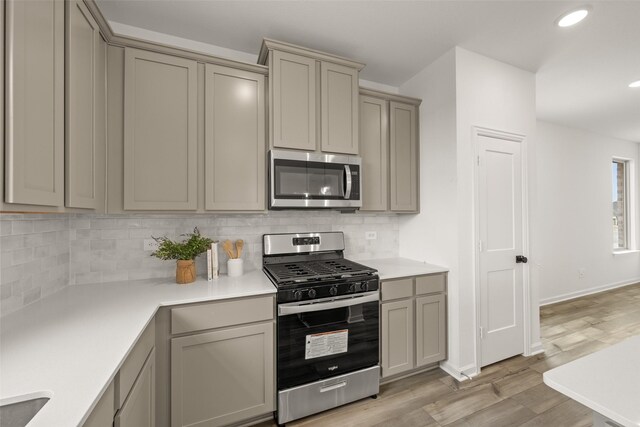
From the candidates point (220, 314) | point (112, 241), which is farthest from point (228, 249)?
point (112, 241)

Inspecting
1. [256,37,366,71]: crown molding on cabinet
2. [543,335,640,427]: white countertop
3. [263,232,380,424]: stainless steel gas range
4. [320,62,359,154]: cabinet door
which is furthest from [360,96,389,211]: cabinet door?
[543,335,640,427]: white countertop

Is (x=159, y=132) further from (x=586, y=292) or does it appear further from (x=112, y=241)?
(x=586, y=292)

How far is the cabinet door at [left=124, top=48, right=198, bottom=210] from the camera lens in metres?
1.77

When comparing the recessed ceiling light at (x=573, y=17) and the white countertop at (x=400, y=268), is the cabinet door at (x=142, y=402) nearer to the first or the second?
the white countertop at (x=400, y=268)

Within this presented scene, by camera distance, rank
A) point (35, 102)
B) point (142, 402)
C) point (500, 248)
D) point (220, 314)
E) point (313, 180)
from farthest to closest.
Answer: point (500, 248), point (313, 180), point (220, 314), point (142, 402), point (35, 102)

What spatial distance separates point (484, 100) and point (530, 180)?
3.02 ft

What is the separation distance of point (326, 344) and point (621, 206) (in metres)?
6.74

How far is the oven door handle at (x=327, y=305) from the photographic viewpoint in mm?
1763

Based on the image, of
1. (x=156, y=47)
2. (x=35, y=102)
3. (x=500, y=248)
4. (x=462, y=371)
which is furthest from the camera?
(x=500, y=248)

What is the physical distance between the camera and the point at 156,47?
1.81 metres

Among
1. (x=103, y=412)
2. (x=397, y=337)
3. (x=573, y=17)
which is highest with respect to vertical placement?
(x=573, y=17)

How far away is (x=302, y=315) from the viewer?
1.82 meters

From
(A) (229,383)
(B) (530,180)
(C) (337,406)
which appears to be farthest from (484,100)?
(A) (229,383)

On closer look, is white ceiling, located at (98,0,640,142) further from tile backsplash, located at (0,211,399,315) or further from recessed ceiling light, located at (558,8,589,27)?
tile backsplash, located at (0,211,399,315)
